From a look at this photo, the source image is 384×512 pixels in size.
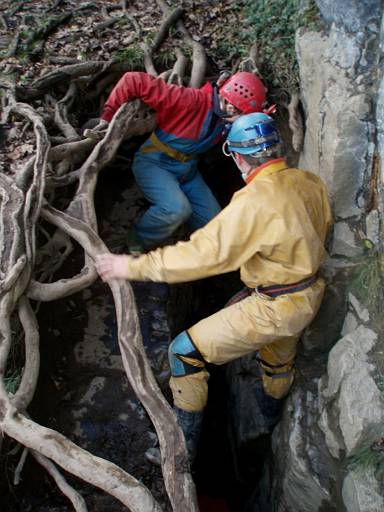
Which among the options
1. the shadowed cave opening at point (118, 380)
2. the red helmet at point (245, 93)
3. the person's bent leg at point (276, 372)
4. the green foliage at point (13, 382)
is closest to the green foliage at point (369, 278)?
the person's bent leg at point (276, 372)

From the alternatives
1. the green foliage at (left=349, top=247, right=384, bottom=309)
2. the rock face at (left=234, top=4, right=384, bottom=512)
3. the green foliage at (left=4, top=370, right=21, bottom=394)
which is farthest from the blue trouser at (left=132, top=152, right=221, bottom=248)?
the green foliage at (left=4, top=370, right=21, bottom=394)

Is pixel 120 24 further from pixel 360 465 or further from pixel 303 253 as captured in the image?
pixel 360 465

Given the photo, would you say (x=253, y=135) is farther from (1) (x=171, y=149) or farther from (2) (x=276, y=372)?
(2) (x=276, y=372)

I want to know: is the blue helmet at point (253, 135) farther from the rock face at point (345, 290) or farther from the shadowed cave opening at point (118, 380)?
the shadowed cave opening at point (118, 380)

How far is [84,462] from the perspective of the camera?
10.8 ft

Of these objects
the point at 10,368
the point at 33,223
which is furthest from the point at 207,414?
the point at 33,223

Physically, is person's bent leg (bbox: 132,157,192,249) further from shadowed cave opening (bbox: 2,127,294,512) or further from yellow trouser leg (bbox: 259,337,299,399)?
yellow trouser leg (bbox: 259,337,299,399)

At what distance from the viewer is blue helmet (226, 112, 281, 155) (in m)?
3.61

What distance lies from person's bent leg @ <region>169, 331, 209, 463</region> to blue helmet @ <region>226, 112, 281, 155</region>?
1426 millimetres

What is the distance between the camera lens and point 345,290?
436 centimetres

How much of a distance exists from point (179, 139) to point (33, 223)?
170cm

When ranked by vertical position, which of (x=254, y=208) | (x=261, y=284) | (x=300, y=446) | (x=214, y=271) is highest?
(x=254, y=208)

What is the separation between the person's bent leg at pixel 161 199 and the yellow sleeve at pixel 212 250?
2011 millimetres

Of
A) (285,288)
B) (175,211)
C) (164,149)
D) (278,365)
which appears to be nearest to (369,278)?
(285,288)
